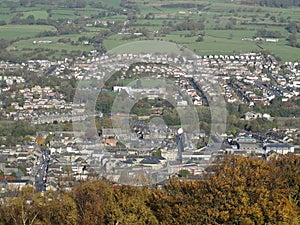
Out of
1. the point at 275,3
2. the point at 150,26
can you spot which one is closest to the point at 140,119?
the point at 150,26

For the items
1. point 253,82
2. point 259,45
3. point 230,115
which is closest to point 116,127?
point 230,115

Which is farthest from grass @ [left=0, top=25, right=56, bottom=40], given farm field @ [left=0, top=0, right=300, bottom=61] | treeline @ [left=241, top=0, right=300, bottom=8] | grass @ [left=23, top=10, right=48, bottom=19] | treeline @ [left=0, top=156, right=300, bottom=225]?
treeline @ [left=0, top=156, right=300, bottom=225]

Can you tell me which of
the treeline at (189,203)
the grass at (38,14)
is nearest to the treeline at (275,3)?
the grass at (38,14)

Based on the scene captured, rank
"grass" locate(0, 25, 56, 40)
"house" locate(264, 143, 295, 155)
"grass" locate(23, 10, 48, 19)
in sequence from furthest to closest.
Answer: "grass" locate(23, 10, 48, 19), "grass" locate(0, 25, 56, 40), "house" locate(264, 143, 295, 155)

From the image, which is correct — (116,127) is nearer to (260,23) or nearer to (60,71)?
(60,71)

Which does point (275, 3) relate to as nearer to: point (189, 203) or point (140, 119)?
point (140, 119)

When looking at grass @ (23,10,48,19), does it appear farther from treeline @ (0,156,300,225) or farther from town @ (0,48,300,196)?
treeline @ (0,156,300,225)
